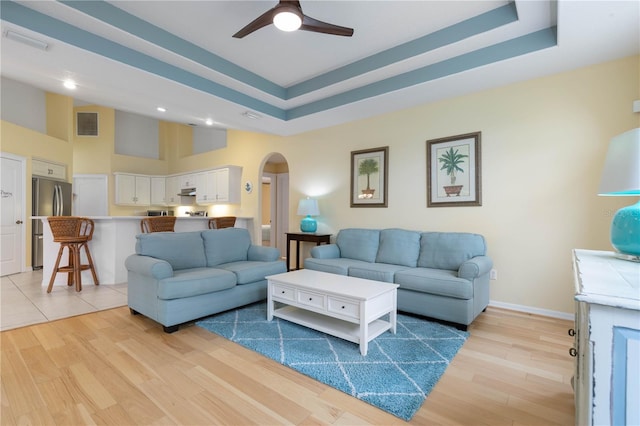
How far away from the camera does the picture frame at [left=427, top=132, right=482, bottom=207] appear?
3591mm

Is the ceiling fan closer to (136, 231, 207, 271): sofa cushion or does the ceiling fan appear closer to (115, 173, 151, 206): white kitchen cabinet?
(136, 231, 207, 271): sofa cushion

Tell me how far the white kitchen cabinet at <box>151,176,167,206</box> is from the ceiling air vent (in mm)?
1673

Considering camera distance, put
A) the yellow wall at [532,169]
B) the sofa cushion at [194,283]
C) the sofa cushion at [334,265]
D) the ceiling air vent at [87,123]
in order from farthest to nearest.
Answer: the ceiling air vent at [87,123]
the sofa cushion at [334,265]
the yellow wall at [532,169]
the sofa cushion at [194,283]

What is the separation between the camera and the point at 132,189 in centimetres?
765

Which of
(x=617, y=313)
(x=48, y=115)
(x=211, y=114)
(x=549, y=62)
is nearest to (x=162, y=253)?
(x=211, y=114)

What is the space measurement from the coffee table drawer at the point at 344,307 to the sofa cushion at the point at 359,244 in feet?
5.18

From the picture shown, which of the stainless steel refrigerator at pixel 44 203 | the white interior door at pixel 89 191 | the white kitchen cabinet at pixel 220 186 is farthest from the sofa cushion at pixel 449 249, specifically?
the white interior door at pixel 89 191

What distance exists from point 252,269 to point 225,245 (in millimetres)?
617

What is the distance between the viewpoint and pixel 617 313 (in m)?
0.77

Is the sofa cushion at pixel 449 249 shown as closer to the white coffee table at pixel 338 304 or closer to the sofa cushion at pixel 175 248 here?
the white coffee table at pixel 338 304

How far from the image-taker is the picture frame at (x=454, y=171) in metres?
3.59

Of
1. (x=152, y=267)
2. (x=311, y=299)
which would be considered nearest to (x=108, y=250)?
Answer: (x=152, y=267)

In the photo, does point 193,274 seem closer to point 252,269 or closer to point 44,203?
Result: point 252,269

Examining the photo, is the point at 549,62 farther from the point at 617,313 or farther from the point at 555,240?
the point at 617,313
